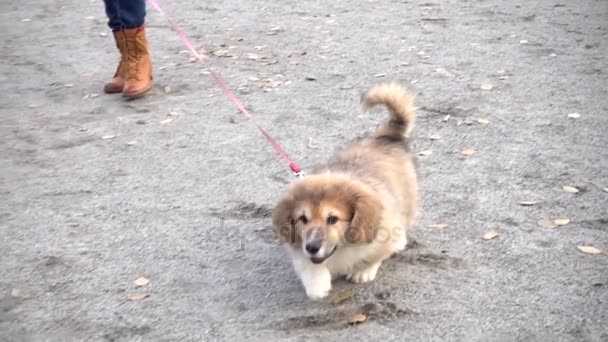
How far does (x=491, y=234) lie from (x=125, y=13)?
3358 mm

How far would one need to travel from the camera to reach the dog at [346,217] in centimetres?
278

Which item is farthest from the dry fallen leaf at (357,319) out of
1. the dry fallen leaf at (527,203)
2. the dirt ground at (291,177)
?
the dry fallen leaf at (527,203)

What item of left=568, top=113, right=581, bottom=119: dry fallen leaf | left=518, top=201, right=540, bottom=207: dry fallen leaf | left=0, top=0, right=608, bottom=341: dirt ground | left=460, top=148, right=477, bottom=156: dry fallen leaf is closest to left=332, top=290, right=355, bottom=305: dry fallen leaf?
left=0, top=0, right=608, bottom=341: dirt ground

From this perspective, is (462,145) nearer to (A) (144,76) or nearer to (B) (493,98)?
(B) (493,98)

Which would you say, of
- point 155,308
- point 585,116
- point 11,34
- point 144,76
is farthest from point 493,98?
point 11,34

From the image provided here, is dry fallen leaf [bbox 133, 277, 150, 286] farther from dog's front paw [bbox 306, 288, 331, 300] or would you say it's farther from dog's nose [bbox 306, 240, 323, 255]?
dog's nose [bbox 306, 240, 323, 255]

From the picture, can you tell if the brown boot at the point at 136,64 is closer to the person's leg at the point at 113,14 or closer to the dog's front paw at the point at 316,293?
the person's leg at the point at 113,14

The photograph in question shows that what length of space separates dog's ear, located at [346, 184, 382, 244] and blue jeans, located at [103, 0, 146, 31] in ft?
10.9

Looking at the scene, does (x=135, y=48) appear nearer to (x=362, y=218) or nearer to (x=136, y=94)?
(x=136, y=94)

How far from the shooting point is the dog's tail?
3523 mm

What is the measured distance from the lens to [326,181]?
115 inches

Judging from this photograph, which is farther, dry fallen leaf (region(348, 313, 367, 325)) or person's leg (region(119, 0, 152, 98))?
person's leg (region(119, 0, 152, 98))

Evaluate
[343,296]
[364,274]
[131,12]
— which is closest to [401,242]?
[364,274]

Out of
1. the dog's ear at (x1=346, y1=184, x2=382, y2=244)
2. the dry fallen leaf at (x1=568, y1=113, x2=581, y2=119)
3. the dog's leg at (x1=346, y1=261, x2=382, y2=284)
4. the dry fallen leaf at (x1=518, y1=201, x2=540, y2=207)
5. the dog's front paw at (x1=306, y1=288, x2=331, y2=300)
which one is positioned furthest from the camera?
the dry fallen leaf at (x1=568, y1=113, x2=581, y2=119)
